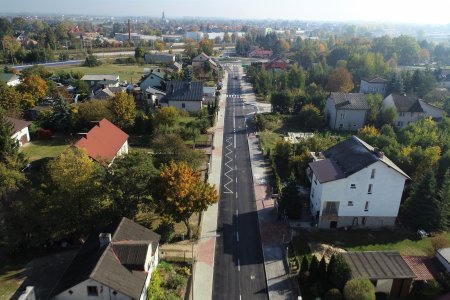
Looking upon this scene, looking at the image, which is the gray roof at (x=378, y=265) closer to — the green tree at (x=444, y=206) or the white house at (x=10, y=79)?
the green tree at (x=444, y=206)

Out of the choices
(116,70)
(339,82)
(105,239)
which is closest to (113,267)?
(105,239)

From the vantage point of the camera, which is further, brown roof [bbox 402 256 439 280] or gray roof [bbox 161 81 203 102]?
gray roof [bbox 161 81 203 102]

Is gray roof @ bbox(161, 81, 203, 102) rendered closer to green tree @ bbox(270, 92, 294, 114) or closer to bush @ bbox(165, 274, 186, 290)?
green tree @ bbox(270, 92, 294, 114)

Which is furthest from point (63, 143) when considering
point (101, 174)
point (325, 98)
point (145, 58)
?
point (145, 58)

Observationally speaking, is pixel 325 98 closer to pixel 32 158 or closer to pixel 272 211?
pixel 272 211

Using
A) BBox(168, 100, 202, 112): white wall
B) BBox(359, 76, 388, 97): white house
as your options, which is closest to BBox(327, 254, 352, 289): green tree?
BBox(168, 100, 202, 112): white wall

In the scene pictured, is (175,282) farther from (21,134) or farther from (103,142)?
(21,134)
